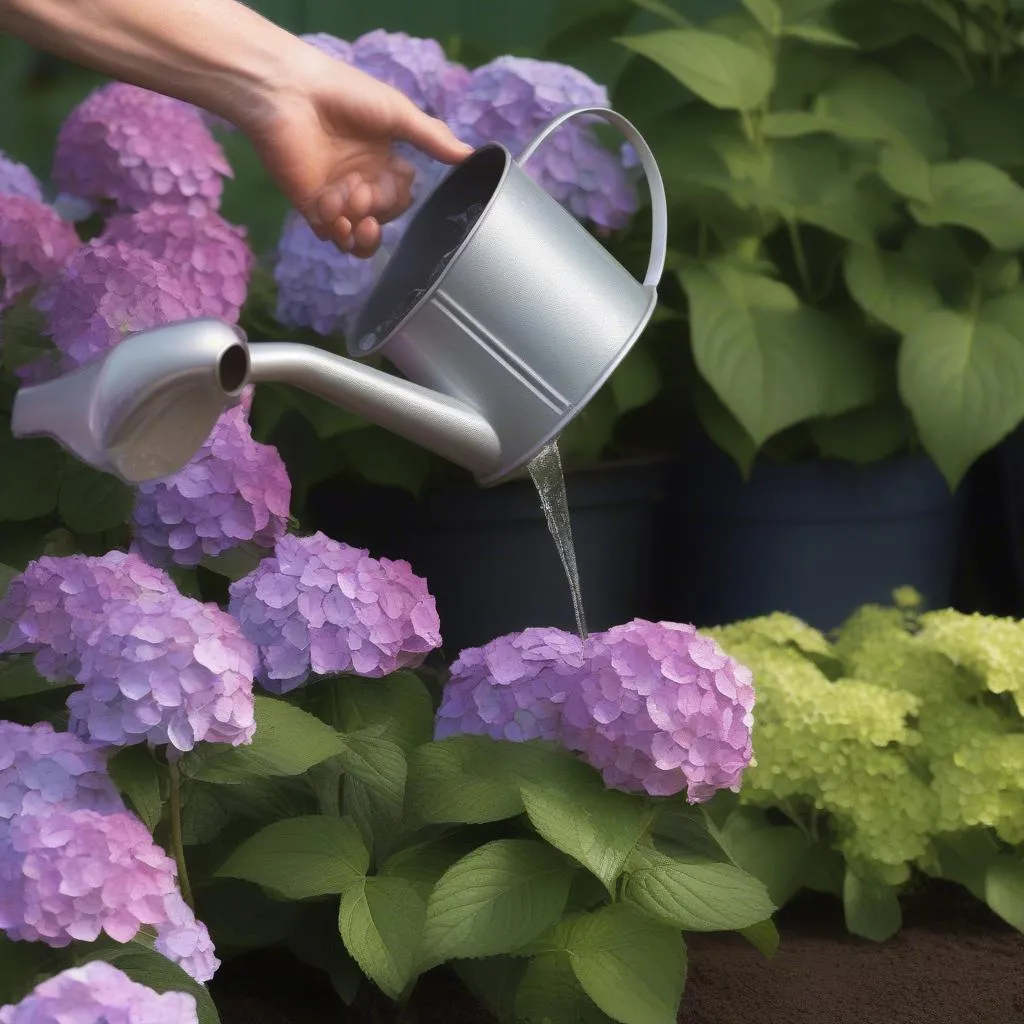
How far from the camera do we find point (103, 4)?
1.00 metres

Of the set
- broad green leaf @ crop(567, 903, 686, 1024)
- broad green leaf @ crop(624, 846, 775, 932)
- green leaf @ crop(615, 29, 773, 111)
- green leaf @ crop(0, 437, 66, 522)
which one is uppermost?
green leaf @ crop(615, 29, 773, 111)

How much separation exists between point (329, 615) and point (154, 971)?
27 centimetres

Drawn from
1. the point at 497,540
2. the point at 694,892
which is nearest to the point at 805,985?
the point at 694,892

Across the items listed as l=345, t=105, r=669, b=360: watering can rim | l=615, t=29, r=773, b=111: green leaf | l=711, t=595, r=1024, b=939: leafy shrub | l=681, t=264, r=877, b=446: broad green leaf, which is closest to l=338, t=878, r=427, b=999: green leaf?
l=345, t=105, r=669, b=360: watering can rim

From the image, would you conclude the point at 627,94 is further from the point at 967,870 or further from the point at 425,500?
the point at 967,870

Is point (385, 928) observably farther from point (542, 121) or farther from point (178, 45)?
point (542, 121)

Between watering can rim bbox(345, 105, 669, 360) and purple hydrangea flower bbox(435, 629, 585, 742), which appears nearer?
watering can rim bbox(345, 105, 669, 360)

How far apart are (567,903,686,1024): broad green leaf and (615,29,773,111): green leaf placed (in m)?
1.01

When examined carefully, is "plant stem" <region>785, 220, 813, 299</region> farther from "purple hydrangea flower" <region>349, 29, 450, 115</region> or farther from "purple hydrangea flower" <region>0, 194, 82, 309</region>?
"purple hydrangea flower" <region>0, 194, 82, 309</region>

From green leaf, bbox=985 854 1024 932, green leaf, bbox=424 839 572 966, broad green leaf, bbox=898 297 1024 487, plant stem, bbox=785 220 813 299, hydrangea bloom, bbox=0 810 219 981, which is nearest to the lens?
A: hydrangea bloom, bbox=0 810 219 981

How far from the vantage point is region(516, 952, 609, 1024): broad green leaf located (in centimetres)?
100

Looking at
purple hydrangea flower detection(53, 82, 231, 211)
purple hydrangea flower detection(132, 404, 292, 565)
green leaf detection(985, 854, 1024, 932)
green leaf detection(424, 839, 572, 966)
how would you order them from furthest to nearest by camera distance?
purple hydrangea flower detection(53, 82, 231, 211)
green leaf detection(985, 854, 1024, 932)
purple hydrangea flower detection(132, 404, 292, 565)
green leaf detection(424, 839, 572, 966)

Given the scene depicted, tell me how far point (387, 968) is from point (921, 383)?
0.97m

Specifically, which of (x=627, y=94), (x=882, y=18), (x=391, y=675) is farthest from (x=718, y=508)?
(x=391, y=675)
